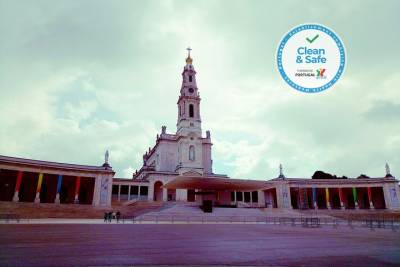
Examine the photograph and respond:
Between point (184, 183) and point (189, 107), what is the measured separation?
28413 mm

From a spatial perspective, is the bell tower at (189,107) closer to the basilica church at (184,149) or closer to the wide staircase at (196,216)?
the basilica church at (184,149)

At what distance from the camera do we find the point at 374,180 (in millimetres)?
64188

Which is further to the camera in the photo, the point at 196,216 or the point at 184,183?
the point at 184,183

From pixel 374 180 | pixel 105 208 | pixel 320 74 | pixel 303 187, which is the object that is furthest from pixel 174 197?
pixel 320 74

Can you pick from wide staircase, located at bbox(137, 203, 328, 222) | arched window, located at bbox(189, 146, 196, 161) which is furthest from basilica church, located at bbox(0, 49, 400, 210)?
wide staircase, located at bbox(137, 203, 328, 222)

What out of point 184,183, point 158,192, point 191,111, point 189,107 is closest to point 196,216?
point 184,183

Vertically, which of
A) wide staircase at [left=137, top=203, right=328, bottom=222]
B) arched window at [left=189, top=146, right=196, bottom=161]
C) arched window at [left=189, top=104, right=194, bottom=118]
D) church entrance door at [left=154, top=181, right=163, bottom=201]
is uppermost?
arched window at [left=189, top=104, right=194, bottom=118]

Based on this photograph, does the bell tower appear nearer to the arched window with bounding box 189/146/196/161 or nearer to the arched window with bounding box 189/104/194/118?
the arched window with bounding box 189/104/194/118

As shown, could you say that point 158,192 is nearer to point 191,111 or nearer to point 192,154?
point 192,154

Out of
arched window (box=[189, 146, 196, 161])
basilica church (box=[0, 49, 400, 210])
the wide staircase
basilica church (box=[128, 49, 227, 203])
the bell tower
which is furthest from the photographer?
the bell tower

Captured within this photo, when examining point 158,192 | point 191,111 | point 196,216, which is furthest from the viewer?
point 191,111

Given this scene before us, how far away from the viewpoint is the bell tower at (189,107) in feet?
243

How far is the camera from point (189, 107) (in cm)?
7512

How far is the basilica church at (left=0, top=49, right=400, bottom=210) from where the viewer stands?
2078 inches
